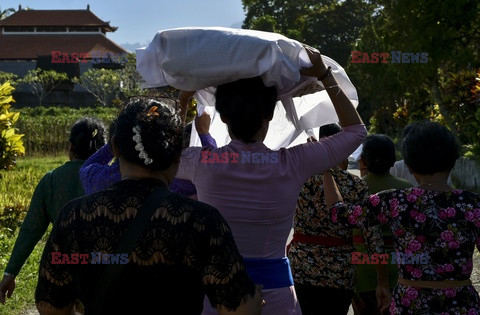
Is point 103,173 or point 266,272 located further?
point 103,173

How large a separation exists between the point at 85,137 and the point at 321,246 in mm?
1340

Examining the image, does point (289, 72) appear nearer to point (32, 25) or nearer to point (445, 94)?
point (445, 94)

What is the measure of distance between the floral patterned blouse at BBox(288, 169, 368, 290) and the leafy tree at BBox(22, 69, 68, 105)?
52.3 metres

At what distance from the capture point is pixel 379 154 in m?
4.55

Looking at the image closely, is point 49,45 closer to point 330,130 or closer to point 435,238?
point 330,130

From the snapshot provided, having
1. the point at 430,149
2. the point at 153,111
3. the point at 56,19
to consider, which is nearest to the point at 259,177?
the point at 153,111

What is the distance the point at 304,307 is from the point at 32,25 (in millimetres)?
67642

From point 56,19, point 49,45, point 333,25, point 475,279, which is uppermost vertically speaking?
point 475,279

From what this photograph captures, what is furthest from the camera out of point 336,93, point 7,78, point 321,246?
point 7,78

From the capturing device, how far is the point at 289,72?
2.78 m

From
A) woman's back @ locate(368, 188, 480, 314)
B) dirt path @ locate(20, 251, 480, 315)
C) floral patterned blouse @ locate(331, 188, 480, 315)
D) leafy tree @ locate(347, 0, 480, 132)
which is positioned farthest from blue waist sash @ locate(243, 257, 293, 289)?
leafy tree @ locate(347, 0, 480, 132)

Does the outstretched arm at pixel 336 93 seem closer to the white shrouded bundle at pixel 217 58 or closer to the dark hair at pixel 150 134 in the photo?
the white shrouded bundle at pixel 217 58

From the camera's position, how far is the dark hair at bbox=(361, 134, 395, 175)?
4.53 metres

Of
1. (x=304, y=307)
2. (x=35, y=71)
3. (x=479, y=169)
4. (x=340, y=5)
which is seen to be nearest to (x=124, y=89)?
(x=35, y=71)
